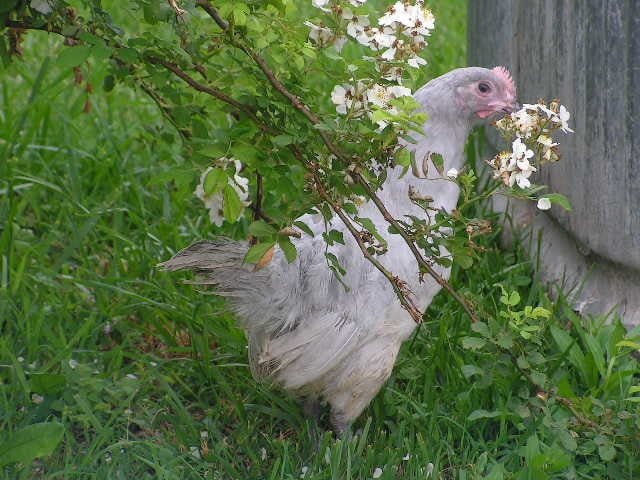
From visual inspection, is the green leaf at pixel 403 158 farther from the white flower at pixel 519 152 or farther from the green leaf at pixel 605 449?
the green leaf at pixel 605 449

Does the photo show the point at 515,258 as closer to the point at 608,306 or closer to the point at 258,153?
the point at 608,306

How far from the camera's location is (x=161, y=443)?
8.91 ft

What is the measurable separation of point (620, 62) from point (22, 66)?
2612 millimetres

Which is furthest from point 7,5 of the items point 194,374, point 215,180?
point 194,374

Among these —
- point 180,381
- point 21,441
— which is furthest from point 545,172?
point 21,441

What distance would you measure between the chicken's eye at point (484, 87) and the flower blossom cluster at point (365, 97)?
613 mm

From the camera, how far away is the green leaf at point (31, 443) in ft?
7.71

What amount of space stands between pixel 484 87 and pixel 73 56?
1.07 meters

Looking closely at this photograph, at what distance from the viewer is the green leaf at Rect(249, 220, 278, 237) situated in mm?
2068

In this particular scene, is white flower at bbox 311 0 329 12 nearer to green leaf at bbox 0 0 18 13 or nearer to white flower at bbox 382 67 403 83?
white flower at bbox 382 67 403 83

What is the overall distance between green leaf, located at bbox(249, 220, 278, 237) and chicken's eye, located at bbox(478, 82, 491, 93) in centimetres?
85

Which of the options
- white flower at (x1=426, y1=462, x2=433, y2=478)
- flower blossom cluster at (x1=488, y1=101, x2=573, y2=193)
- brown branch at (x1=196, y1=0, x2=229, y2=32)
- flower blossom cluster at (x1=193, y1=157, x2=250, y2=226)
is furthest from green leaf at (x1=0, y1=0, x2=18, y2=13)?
white flower at (x1=426, y1=462, x2=433, y2=478)

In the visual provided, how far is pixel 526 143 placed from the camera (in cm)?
214

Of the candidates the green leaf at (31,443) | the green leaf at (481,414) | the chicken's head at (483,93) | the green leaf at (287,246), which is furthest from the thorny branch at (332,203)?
the green leaf at (31,443)
